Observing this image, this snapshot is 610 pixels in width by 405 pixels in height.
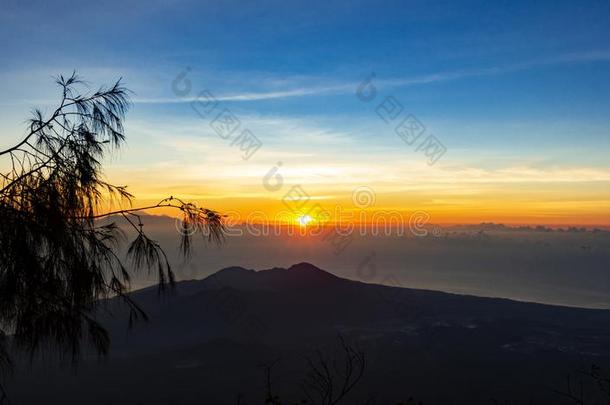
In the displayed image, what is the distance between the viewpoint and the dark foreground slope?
6512 cm

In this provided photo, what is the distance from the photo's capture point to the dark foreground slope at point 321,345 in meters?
65.1

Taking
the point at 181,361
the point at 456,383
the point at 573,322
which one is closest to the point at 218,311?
the point at 181,361

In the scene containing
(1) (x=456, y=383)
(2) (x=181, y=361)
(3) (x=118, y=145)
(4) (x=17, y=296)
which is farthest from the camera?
(2) (x=181, y=361)

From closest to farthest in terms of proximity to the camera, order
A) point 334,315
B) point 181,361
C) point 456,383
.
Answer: point 456,383
point 181,361
point 334,315

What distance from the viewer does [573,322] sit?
11325 cm

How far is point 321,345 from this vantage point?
295 ft

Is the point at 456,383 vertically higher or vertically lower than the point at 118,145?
lower

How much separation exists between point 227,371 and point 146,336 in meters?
32.2

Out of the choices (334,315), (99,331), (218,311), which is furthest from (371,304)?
(99,331)

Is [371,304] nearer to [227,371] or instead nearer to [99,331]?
[227,371]

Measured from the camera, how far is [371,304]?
389ft

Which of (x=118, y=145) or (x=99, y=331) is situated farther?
(x=118, y=145)

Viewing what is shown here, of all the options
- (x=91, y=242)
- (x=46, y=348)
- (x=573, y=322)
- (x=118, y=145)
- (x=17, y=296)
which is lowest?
(x=573, y=322)

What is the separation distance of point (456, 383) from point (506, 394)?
731 cm
